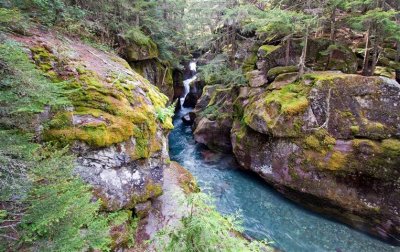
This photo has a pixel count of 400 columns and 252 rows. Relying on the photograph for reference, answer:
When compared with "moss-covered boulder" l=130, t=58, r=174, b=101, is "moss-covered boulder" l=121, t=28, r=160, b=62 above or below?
above

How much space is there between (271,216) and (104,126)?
7.46 m

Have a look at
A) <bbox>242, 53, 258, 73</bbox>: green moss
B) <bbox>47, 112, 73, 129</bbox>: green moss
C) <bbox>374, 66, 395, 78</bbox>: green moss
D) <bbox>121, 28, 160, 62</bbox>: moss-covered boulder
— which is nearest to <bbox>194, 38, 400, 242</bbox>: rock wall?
<bbox>374, 66, 395, 78</bbox>: green moss

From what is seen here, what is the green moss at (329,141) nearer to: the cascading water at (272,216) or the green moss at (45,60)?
the cascading water at (272,216)

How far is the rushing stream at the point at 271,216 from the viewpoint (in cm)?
819

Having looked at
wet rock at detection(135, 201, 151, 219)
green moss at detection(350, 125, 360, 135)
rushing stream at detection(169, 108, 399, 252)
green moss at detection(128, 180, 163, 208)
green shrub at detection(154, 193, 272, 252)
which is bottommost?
rushing stream at detection(169, 108, 399, 252)

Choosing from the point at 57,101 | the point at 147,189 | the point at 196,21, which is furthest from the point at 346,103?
the point at 196,21

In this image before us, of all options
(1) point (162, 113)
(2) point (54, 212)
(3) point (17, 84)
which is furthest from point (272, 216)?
(3) point (17, 84)

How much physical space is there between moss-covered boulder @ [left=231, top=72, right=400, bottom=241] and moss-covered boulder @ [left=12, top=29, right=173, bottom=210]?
5669 millimetres

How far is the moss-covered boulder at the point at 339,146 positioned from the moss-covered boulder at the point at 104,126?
5669 millimetres

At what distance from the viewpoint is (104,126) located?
5.90 meters

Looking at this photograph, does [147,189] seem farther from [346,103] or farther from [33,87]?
[346,103]

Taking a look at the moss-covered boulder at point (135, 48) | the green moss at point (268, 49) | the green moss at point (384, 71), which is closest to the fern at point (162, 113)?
the moss-covered boulder at point (135, 48)

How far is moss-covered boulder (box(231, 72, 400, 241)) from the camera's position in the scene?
28.0ft

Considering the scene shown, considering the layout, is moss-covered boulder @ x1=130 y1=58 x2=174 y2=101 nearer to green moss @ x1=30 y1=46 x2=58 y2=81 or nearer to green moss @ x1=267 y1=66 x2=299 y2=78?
green moss @ x1=267 y1=66 x2=299 y2=78
